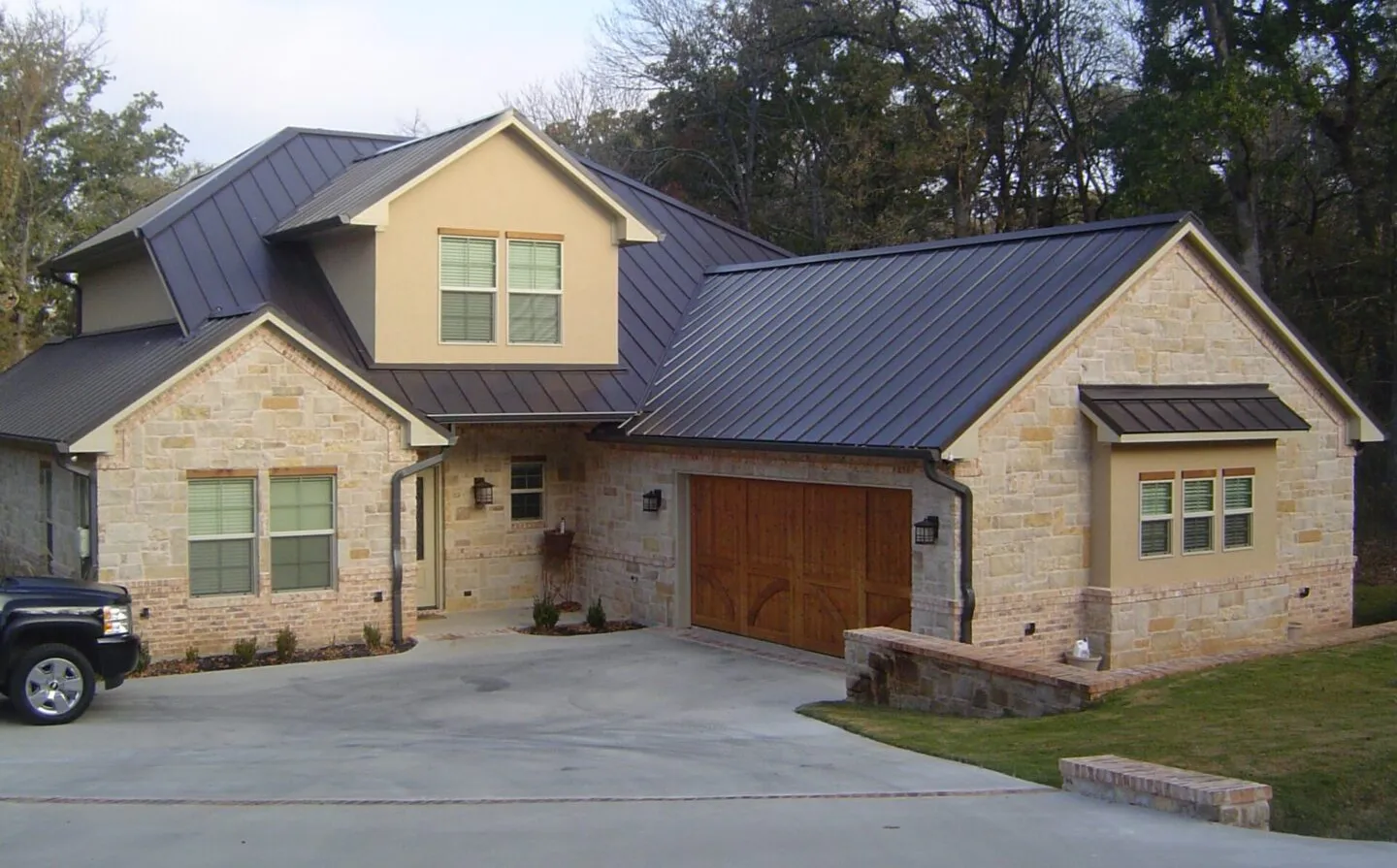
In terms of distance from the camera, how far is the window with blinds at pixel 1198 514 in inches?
711

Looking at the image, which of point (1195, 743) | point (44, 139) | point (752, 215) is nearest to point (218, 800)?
point (1195, 743)

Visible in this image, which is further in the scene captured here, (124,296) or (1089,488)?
(124,296)

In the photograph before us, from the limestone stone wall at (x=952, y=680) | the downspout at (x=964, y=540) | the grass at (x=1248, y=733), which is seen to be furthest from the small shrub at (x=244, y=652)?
the downspout at (x=964, y=540)

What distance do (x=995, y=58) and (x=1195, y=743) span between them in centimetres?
2944

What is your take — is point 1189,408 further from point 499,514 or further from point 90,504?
point 90,504

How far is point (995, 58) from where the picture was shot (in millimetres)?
37875

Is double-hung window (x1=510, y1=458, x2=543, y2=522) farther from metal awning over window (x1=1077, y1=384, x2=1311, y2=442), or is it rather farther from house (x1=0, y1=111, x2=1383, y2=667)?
metal awning over window (x1=1077, y1=384, x2=1311, y2=442)

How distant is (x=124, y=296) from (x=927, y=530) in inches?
555

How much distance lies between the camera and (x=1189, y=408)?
17.9 meters

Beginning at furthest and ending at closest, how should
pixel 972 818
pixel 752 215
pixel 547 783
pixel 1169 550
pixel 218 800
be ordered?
pixel 752 215, pixel 1169 550, pixel 547 783, pixel 218 800, pixel 972 818

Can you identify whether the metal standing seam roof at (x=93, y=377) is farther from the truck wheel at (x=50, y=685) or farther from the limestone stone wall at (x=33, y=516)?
the truck wheel at (x=50, y=685)

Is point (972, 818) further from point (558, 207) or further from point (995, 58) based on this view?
point (995, 58)

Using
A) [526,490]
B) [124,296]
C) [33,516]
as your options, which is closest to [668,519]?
[526,490]

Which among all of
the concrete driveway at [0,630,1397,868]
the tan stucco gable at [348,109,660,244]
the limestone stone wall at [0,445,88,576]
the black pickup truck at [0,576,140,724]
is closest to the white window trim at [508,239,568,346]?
the tan stucco gable at [348,109,660,244]
